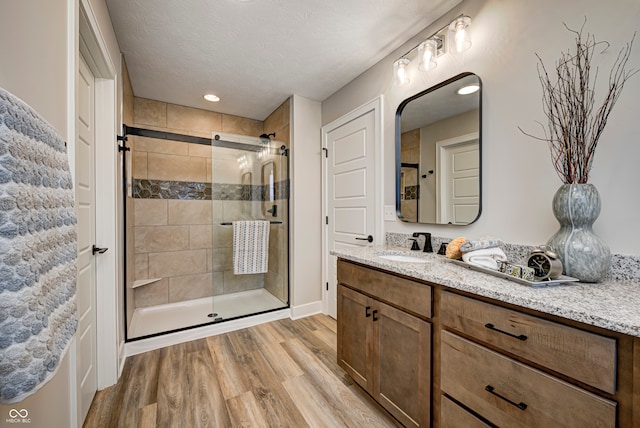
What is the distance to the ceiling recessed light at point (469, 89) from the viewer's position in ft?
5.10

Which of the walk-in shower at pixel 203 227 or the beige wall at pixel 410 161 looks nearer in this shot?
the beige wall at pixel 410 161

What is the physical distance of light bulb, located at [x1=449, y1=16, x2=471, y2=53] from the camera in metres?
1.51

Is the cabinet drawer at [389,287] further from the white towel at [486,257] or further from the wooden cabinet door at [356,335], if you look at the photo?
the white towel at [486,257]

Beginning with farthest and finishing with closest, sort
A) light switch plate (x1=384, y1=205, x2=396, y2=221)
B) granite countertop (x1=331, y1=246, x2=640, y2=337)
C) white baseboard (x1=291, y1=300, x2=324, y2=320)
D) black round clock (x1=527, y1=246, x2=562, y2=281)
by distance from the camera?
white baseboard (x1=291, y1=300, x2=324, y2=320), light switch plate (x1=384, y1=205, x2=396, y2=221), black round clock (x1=527, y1=246, x2=562, y2=281), granite countertop (x1=331, y1=246, x2=640, y2=337)

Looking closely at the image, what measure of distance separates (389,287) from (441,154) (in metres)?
1.00

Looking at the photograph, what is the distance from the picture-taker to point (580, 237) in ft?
3.43

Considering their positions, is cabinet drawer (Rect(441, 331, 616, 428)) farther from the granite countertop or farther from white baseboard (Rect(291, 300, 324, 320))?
white baseboard (Rect(291, 300, 324, 320))

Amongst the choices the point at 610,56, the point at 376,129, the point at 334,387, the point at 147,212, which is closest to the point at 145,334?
the point at 147,212

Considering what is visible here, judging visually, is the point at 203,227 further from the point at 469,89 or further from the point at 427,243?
the point at 469,89

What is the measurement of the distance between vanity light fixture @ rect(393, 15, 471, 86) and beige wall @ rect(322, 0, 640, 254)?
3.5 inches

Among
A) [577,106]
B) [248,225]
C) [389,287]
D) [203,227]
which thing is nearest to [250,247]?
[248,225]

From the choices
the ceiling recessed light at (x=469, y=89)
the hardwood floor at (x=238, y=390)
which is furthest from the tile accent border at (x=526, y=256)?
the hardwood floor at (x=238, y=390)

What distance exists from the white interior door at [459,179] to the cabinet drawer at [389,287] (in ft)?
2.12

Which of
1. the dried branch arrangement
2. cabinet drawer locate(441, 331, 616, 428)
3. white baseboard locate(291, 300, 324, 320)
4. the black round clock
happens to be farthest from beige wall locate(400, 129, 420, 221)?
white baseboard locate(291, 300, 324, 320)
